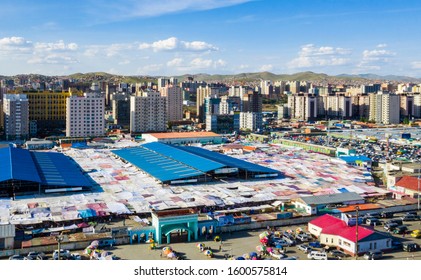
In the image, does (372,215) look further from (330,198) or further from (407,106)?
(407,106)

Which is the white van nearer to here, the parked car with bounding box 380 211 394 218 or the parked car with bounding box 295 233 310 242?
the parked car with bounding box 295 233 310 242

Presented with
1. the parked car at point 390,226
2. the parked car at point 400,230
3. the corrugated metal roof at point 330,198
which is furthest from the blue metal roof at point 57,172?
the parked car at point 400,230

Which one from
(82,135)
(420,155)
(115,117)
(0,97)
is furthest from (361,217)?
(0,97)

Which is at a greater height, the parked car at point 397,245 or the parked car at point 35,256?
the parked car at point 397,245

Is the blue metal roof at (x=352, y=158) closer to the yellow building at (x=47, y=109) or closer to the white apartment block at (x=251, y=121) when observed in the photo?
the white apartment block at (x=251, y=121)
